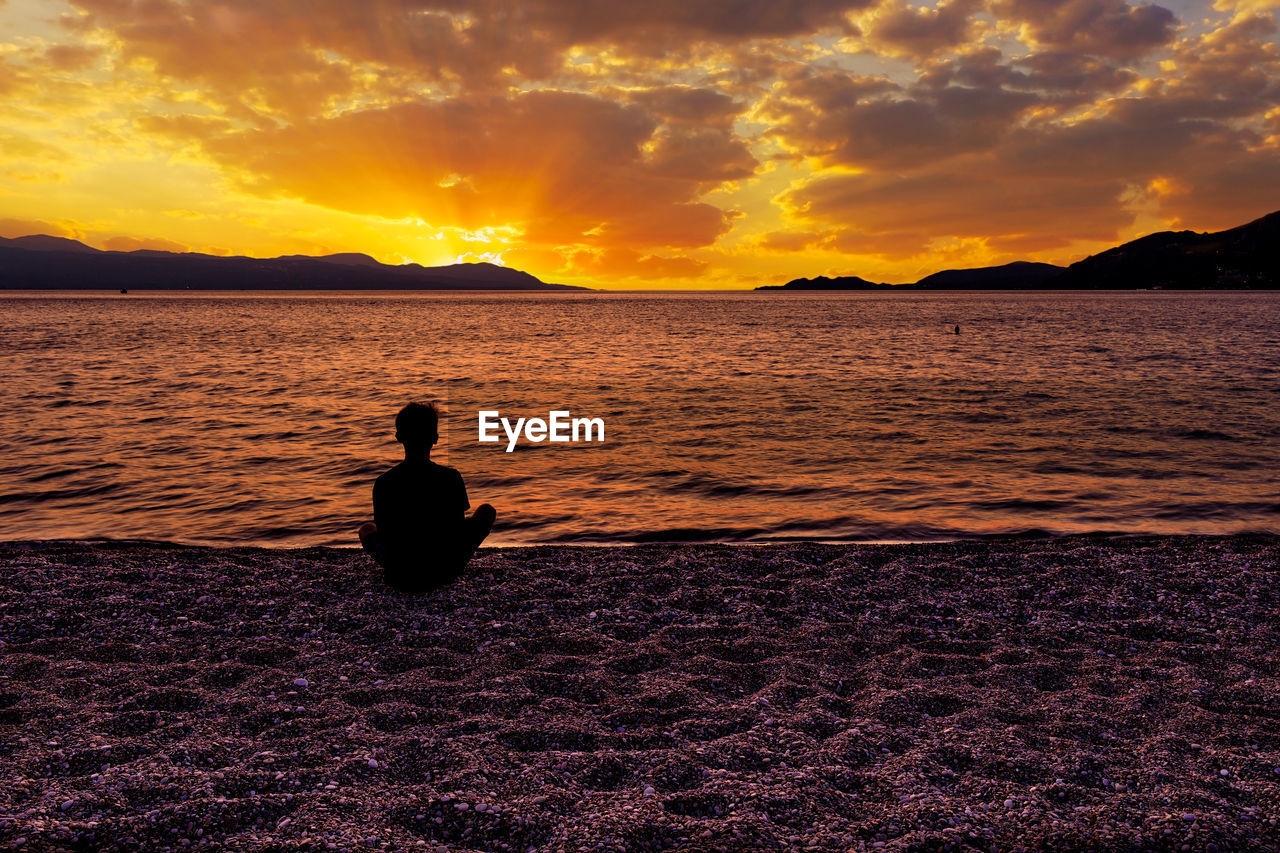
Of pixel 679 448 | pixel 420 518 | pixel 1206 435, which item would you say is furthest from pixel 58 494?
pixel 1206 435

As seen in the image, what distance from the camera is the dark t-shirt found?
779 cm

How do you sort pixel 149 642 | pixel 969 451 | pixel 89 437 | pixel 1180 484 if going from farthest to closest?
pixel 89 437
pixel 969 451
pixel 1180 484
pixel 149 642

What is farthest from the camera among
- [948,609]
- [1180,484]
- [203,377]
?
[203,377]

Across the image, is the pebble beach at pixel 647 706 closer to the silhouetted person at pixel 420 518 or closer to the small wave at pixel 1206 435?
the silhouetted person at pixel 420 518

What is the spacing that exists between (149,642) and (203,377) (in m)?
34.3

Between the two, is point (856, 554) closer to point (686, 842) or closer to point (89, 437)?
point (686, 842)

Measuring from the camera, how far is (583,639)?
709 cm

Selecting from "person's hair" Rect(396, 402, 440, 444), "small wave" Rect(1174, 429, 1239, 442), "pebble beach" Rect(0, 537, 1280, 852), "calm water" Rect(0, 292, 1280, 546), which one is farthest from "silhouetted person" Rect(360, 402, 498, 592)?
"small wave" Rect(1174, 429, 1239, 442)

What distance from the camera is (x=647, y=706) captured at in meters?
5.71

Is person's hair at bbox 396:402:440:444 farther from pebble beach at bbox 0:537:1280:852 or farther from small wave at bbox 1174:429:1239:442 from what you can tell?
small wave at bbox 1174:429:1239:442

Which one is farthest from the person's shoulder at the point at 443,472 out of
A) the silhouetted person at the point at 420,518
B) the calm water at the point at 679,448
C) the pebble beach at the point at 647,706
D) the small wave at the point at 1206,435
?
the small wave at the point at 1206,435

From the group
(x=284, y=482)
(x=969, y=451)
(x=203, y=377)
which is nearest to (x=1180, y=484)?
(x=969, y=451)

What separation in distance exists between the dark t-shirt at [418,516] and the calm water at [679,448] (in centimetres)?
356

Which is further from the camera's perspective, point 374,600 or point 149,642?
point 374,600
